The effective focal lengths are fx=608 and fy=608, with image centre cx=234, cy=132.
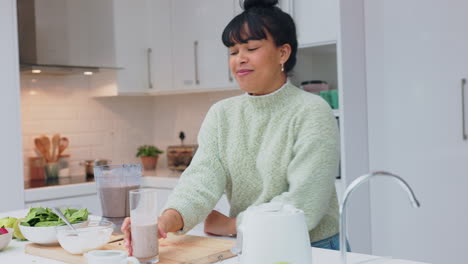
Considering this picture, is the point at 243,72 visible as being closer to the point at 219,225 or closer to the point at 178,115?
the point at 219,225

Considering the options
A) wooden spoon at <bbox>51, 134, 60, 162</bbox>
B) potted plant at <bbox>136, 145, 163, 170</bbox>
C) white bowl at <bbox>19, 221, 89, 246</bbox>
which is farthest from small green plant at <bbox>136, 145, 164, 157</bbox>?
white bowl at <bbox>19, 221, 89, 246</bbox>

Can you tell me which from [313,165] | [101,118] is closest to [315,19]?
[313,165]

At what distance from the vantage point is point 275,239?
1.25 metres

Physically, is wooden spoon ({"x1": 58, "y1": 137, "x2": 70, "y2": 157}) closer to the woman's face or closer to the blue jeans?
the woman's face

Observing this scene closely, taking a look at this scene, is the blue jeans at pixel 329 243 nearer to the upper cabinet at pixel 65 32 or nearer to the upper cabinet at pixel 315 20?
the upper cabinet at pixel 315 20

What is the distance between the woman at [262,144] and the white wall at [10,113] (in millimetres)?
1896

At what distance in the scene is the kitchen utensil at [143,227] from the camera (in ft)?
4.96

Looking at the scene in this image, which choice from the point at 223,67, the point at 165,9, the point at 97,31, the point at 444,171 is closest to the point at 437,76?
the point at 444,171

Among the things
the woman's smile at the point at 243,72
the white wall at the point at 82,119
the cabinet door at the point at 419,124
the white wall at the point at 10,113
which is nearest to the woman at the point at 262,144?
the woman's smile at the point at 243,72

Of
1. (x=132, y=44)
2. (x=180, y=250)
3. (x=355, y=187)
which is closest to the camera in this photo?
(x=355, y=187)

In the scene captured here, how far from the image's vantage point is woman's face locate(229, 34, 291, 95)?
191 centimetres

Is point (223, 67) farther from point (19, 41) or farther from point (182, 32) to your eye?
point (19, 41)

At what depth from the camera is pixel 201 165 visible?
194 centimetres

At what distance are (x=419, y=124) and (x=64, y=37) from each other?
2335mm
